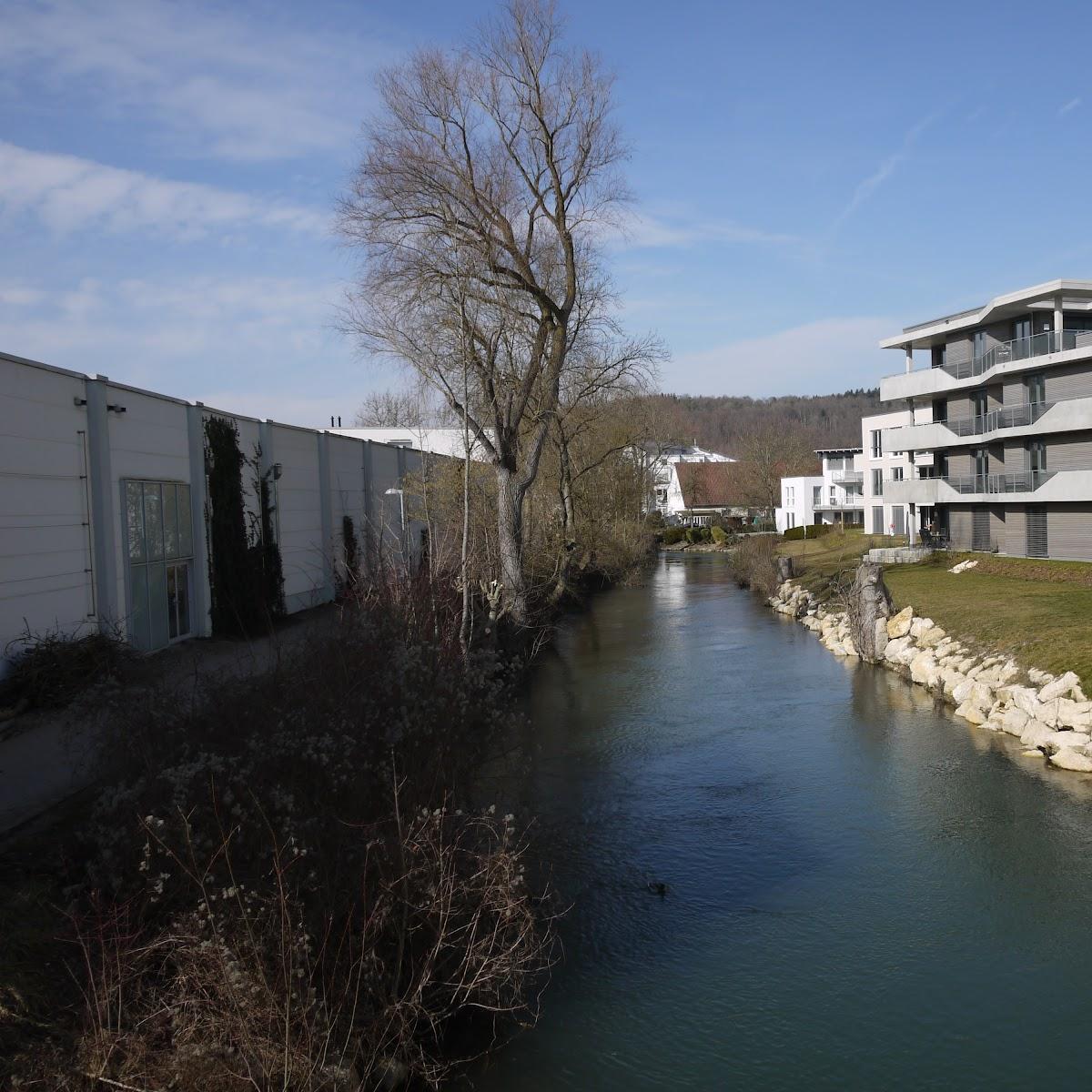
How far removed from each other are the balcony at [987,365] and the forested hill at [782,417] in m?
71.2

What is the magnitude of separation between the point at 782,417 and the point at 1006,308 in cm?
11027

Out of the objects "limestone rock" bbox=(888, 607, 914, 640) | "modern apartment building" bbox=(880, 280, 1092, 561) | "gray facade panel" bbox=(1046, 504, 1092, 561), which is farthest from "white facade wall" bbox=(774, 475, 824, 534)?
"limestone rock" bbox=(888, 607, 914, 640)

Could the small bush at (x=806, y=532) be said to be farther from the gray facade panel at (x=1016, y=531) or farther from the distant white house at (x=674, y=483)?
the gray facade panel at (x=1016, y=531)

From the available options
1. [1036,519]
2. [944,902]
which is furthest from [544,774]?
[1036,519]

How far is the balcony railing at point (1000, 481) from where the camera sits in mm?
35406

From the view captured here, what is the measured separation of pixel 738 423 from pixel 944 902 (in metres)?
136

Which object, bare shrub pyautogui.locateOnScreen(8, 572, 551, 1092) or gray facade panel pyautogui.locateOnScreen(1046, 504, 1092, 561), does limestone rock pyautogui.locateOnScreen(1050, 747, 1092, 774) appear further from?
gray facade panel pyautogui.locateOnScreen(1046, 504, 1092, 561)

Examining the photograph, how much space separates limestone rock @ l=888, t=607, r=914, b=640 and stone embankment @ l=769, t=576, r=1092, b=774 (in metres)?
0.02

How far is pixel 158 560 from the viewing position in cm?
1928

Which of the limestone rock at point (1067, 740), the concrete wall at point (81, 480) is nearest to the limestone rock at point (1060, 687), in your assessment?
the limestone rock at point (1067, 740)

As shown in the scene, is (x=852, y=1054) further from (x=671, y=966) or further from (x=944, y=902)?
(x=944, y=902)

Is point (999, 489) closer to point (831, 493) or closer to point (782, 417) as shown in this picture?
point (831, 493)

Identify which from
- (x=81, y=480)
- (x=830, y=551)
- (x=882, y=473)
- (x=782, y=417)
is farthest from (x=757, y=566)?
(x=782, y=417)

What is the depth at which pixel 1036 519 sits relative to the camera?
1423 inches
